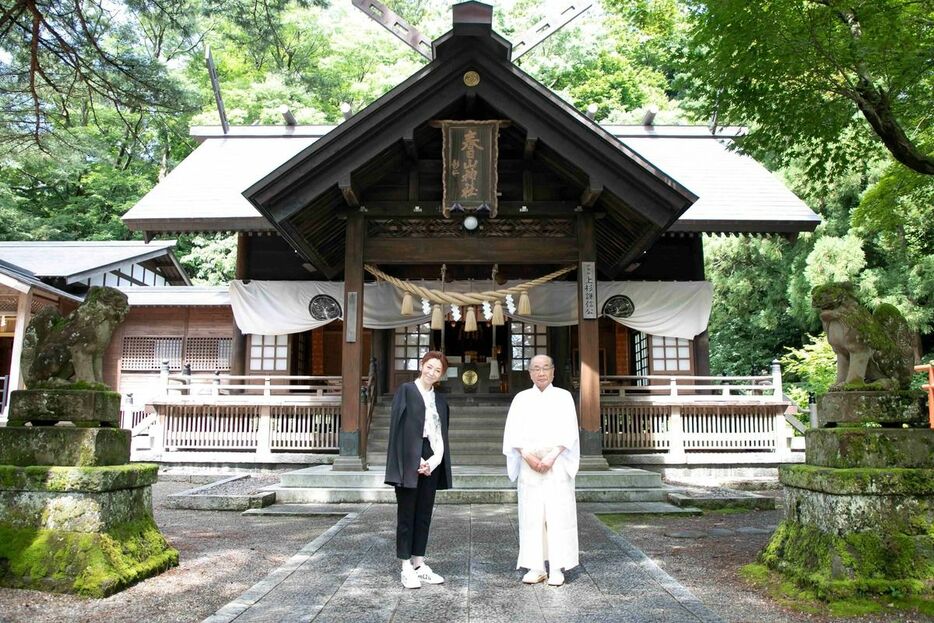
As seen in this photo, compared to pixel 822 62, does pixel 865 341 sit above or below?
below

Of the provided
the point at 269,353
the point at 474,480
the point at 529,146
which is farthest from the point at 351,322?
the point at 269,353

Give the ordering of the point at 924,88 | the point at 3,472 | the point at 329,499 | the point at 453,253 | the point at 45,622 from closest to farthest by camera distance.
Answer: the point at 45,622, the point at 3,472, the point at 924,88, the point at 329,499, the point at 453,253

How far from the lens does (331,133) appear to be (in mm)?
9711

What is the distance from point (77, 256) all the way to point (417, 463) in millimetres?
20028

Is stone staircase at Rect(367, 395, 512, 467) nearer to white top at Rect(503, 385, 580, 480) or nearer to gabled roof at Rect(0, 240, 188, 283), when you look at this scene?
white top at Rect(503, 385, 580, 480)

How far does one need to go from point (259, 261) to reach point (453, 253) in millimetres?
5475

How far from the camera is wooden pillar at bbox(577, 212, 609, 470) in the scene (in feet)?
33.1

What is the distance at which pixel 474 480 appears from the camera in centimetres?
965

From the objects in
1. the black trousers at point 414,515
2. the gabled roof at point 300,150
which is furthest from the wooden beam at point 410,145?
the black trousers at point 414,515

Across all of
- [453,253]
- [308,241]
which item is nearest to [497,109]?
[453,253]

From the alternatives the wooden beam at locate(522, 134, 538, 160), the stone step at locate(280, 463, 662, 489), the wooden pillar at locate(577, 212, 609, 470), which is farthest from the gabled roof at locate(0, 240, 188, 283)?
the wooden pillar at locate(577, 212, 609, 470)

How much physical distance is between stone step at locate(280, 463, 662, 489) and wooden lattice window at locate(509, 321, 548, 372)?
18.6 feet

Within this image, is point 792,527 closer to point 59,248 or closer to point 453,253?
point 453,253

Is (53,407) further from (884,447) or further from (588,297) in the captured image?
(588,297)
